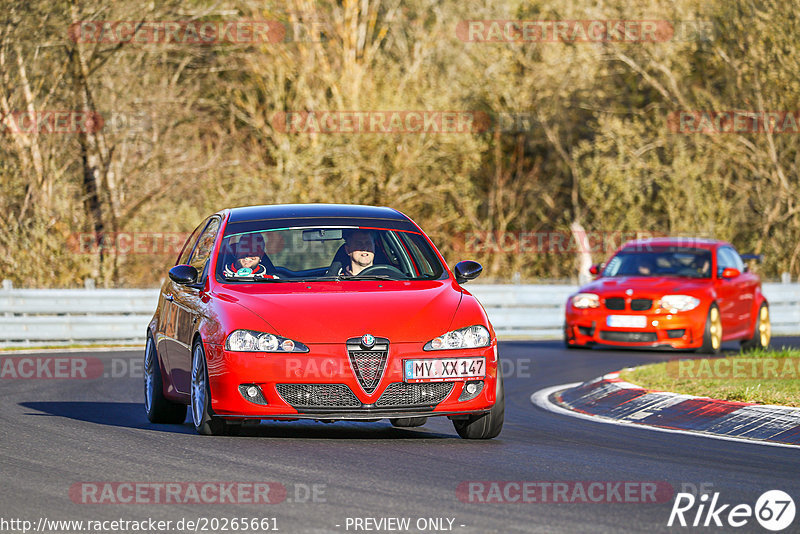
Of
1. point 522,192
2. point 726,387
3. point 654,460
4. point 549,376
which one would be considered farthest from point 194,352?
point 522,192

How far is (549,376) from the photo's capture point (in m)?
15.5

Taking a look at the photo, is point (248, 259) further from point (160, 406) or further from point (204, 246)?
point (160, 406)

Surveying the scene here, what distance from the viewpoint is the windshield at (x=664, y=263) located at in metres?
20.0

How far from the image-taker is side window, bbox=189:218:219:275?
10.2 m

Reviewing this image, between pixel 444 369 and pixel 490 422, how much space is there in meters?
0.71

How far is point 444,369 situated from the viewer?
28.6 ft

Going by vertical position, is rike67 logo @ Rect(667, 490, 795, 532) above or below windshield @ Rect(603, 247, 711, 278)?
above

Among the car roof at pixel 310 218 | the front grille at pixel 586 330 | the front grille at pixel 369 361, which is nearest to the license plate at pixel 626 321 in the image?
the front grille at pixel 586 330
